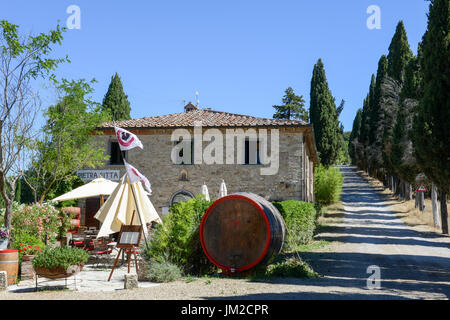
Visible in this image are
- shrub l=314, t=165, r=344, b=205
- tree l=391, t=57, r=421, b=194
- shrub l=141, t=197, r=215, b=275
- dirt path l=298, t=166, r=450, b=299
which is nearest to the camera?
dirt path l=298, t=166, r=450, b=299

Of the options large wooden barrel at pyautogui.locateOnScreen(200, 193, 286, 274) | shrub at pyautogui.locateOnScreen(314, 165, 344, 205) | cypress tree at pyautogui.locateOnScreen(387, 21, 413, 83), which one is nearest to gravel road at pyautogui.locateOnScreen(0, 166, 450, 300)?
large wooden barrel at pyautogui.locateOnScreen(200, 193, 286, 274)

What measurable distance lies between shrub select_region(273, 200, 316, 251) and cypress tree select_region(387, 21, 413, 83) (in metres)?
24.2

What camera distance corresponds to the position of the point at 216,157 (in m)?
19.6

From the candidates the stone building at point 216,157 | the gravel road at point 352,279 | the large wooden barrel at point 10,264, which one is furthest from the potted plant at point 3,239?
the stone building at point 216,157

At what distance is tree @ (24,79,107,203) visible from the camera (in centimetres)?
1505

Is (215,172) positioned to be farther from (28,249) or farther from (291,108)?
(291,108)

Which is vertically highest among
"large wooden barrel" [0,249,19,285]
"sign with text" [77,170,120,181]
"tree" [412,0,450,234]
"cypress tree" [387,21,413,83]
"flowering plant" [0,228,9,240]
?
"cypress tree" [387,21,413,83]

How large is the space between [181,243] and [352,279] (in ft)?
12.3

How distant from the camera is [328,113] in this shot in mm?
39438

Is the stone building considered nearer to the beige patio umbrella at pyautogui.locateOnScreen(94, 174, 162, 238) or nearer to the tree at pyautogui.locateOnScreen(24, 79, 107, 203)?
the tree at pyautogui.locateOnScreen(24, 79, 107, 203)

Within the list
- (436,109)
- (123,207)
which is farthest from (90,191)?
(436,109)
